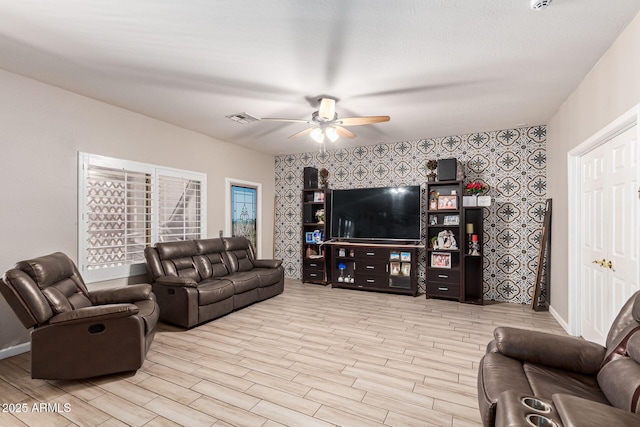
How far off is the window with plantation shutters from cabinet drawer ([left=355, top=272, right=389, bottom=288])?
303 cm

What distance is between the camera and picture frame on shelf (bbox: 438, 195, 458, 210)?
5.07 m

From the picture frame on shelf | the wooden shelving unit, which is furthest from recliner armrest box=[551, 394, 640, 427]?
the picture frame on shelf

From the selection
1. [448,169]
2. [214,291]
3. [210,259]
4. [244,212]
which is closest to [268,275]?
[210,259]

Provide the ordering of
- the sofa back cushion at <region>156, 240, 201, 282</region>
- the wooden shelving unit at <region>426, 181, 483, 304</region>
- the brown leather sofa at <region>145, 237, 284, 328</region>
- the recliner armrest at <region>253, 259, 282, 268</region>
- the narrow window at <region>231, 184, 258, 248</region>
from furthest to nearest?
the narrow window at <region>231, 184, 258, 248</region> < the recliner armrest at <region>253, 259, 282, 268</region> < the wooden shelving unit at <region>426, 181, 483, 304</region> < the sofa back cushion at <region>156, 240, 201, 282</region> < the brown leather sofa at <region>145, 237, 284, 328</region>

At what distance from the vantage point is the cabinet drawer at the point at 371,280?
550 centimetres

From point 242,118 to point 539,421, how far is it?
13.8 ft

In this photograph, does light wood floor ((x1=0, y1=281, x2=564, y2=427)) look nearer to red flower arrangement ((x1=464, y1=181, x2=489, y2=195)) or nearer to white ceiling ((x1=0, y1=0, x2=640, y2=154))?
red flower arrangement ((x1=464, y1=181, x2=489, y2=195))

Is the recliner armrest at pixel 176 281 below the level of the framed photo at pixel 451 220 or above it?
below

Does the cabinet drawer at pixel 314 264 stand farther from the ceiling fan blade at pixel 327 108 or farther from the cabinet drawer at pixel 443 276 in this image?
the ceiling fan blade at pixel 327 108

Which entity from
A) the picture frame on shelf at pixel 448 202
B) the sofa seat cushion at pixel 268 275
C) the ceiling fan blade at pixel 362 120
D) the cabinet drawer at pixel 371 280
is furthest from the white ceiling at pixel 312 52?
the cabinet drawer at pixel 371 280

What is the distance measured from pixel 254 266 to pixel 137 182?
7.43ft

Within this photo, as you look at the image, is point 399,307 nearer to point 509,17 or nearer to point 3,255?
point 509,17

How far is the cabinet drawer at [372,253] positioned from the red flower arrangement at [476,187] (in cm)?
166

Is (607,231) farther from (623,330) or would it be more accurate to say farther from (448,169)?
(448,169)
